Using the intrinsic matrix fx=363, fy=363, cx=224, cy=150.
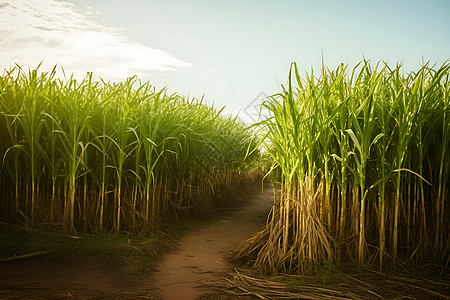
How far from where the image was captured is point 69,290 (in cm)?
281

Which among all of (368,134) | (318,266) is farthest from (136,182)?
(368,134)

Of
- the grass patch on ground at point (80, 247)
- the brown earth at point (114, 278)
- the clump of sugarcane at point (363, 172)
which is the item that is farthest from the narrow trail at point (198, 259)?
the clump of sugarcane at point (363, 172)

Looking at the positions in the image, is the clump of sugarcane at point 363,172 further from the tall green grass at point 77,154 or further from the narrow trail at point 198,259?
the tall green grass at point 77,154

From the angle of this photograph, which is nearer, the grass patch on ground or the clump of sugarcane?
the clump of sugarcane

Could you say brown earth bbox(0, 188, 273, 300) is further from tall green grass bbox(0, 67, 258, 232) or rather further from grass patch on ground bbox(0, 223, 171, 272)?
tall green grass bbox(0, 67, 258, 232)

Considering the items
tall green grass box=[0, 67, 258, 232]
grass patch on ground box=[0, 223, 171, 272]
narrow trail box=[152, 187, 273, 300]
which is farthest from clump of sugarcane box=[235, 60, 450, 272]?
tall green grass box=[0, 67, 258, 232]

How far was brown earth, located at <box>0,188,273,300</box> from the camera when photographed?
278cm

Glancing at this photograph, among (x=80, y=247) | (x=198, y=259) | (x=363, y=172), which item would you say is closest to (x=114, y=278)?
(x=80, y=247)

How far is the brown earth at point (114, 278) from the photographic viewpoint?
2.78 m

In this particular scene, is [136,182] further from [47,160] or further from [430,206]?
[430,206]

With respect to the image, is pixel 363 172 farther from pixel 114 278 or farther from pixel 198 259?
pixel 114 278

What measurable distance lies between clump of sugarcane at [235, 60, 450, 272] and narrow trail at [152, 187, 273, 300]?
58cm

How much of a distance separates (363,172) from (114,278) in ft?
7.66

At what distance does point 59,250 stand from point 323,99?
9.41 ft
